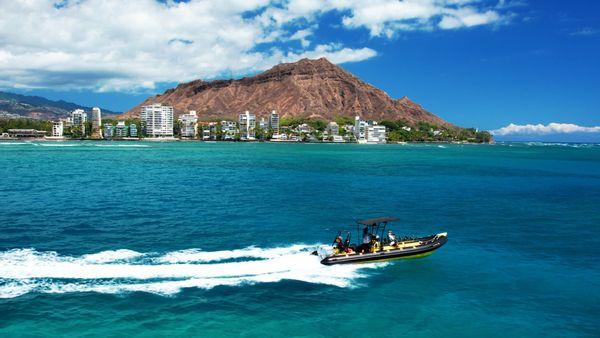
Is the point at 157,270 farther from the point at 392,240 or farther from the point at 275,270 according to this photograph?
the point at 392,240

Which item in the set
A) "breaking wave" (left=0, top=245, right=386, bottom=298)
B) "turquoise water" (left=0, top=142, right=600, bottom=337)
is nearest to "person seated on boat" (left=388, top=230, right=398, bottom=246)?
"turquoise water" (left=0, top=142, right=600, bottom=337)

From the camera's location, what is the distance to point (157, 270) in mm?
28453

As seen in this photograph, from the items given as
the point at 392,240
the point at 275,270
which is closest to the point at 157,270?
the point at 275,270

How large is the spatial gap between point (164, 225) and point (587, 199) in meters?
56.5

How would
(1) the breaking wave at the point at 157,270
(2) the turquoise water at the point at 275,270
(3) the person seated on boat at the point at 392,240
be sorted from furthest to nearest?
1. (3) the person seated on boat at the point at 392,240
2. (1) the breaking wave at the point at 157,270
3. (2) the turquoise water at the point at 275,270

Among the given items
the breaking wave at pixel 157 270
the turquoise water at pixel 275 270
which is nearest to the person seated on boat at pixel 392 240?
the turquoise water at pixel 275 270

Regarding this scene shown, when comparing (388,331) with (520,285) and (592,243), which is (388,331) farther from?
(592,243)

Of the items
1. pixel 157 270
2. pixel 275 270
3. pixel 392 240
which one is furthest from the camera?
→ pixel 392 240

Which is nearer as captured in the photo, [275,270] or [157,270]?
[157,270]

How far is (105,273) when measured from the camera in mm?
27812

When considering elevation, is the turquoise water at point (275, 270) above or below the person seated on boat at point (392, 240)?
below

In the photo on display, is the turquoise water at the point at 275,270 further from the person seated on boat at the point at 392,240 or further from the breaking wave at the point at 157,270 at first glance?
the person seated on boat at the point at 392,240

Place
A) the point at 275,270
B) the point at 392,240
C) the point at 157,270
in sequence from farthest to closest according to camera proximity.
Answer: the point at 392,240
the point at 275,270
the point at 157,270

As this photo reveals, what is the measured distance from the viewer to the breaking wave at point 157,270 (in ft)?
84.6
